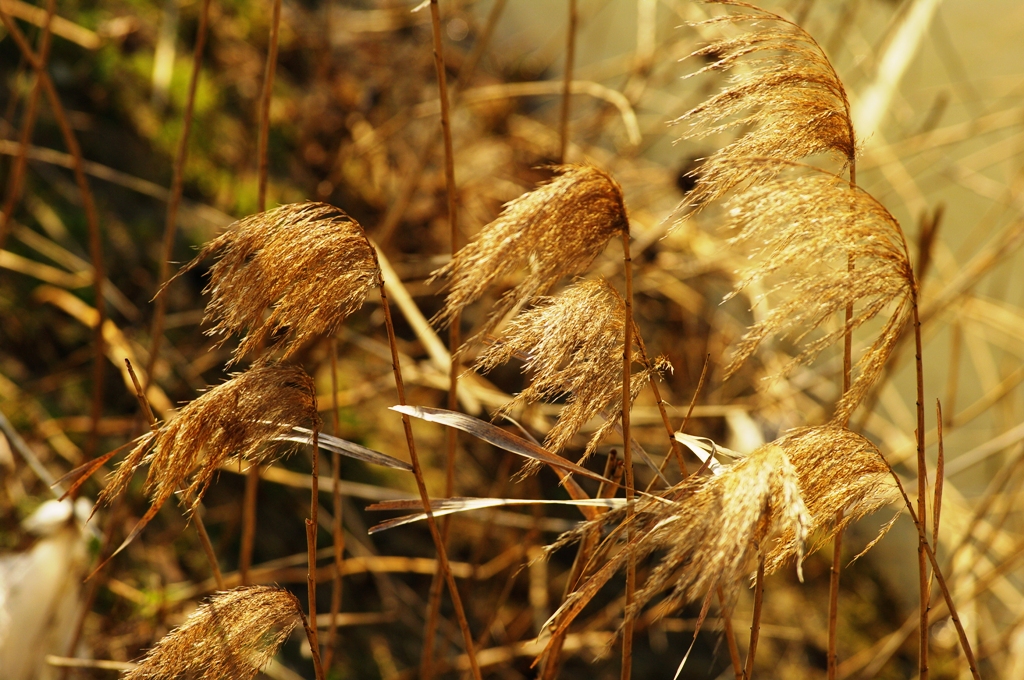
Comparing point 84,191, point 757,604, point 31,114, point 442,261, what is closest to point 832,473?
point 757,604

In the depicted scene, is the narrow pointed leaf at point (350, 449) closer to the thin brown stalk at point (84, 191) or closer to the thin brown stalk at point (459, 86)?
the thin brown stalk at point (84, 191)

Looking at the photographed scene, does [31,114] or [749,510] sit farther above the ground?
[31,114]

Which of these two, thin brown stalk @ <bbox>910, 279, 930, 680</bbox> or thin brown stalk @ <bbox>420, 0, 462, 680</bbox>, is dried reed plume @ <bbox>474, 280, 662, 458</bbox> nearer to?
thin brown stalk @ <bbox>420, 0, 462, 680</bbox>

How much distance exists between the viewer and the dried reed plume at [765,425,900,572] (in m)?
0.60

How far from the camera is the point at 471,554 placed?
6.59 feet

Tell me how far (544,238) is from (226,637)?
15.4 inches

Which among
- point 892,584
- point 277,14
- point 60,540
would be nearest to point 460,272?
point 277,14

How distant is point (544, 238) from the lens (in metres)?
0.60

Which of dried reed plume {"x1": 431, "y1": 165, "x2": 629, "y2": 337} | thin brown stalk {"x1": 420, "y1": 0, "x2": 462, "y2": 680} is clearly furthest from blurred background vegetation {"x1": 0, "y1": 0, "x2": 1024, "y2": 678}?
dried reed plume {"x1": 431, "y1": 165, "x2": 629, "y2": 337}

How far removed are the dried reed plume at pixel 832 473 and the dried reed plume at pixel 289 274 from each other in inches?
13.5

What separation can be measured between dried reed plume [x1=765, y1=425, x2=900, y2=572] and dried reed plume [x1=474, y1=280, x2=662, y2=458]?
0.42 ft

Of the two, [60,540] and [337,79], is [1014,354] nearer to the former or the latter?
[337,79]

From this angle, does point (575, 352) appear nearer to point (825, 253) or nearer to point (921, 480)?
point (825, 253)

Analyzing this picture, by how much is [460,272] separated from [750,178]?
0.22 metres
